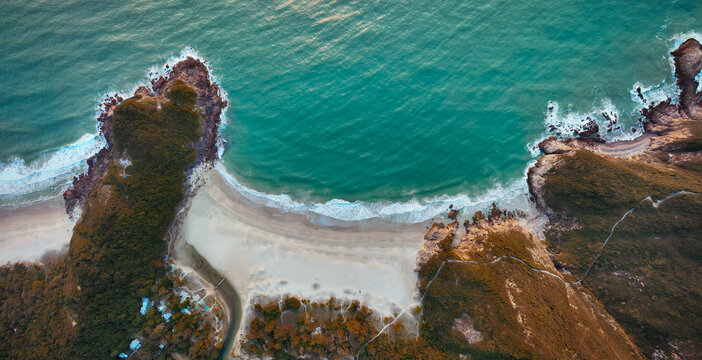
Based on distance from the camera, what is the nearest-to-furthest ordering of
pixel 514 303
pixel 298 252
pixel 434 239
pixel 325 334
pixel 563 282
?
pixel 514 303
pixel 325 334
pixel 563 282
pixel 298 252
pixel 434 239

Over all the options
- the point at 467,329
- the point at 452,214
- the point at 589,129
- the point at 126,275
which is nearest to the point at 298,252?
the point at 126,275

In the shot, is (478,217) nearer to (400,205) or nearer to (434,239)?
(434,239)

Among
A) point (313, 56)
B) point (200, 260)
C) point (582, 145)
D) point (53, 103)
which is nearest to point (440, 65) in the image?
point (313, 56)

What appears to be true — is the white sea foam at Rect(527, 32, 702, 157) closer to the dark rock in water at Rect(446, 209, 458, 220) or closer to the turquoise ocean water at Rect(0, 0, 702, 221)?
the turquoise ocean water at Rect(0, 0, 702, 221)

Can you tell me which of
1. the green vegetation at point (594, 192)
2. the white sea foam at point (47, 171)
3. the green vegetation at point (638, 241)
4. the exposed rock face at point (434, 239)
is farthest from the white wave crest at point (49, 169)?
the green vegetation at point (638, 241)

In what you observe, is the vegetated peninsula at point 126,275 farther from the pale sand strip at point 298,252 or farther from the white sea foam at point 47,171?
the pale sand strip at point 298,252

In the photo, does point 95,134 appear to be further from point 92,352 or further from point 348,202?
point 348,202
